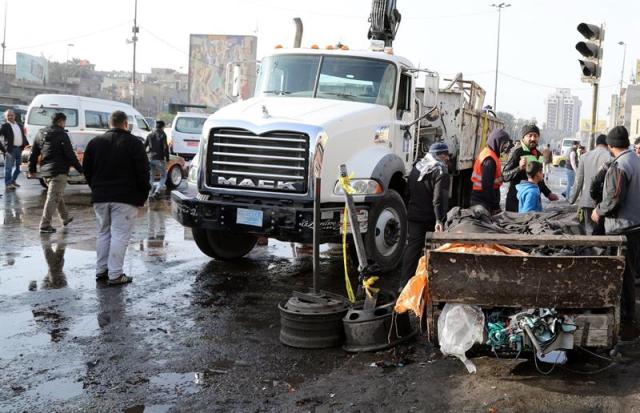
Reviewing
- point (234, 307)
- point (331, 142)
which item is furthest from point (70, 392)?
point (331, 142)

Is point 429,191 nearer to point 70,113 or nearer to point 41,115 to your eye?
point 70,113

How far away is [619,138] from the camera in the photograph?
636cm

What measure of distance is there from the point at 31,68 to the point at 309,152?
77.7m

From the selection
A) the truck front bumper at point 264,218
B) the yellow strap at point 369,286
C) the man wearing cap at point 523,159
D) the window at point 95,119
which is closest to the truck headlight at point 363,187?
the truck front bumper at point 264,218

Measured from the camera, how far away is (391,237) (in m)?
8.40

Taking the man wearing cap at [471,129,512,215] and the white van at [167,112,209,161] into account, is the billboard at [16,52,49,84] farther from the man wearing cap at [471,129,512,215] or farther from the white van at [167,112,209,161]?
the man wearing cap at [471,129,512,215]

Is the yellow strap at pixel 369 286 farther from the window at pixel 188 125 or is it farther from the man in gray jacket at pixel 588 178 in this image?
the window at pixel 188 125

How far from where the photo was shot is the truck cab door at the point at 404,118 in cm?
894

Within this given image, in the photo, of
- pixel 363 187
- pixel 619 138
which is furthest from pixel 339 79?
pixel 619 138

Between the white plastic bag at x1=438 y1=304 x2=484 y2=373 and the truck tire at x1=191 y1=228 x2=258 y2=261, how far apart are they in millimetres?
4482

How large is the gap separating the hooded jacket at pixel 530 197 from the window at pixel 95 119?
12988mm

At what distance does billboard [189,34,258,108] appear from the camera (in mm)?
62469

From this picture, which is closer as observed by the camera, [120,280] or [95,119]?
[120,280]

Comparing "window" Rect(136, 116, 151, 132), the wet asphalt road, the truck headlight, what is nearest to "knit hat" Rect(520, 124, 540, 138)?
the truck headlight
